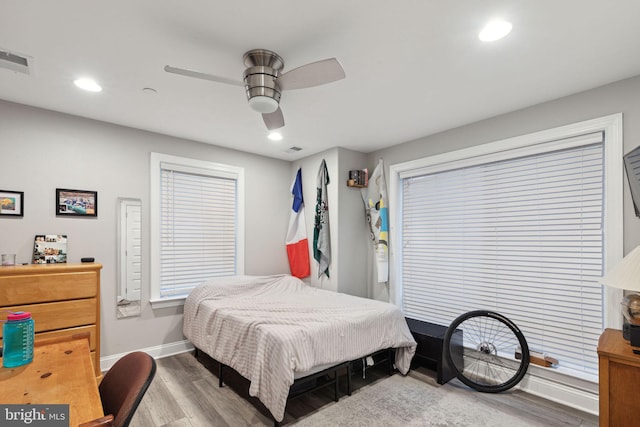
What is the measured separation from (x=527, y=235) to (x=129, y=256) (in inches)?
159

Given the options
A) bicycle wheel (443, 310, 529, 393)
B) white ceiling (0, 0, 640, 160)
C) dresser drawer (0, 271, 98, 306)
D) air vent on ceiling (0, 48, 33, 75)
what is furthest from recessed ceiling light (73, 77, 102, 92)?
bicycle wheel (443, 310, 529, 393)

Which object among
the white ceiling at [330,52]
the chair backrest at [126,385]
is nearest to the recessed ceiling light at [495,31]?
the white ceiling at [330,52]

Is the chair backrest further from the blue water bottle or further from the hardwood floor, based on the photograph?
the hardwood floor

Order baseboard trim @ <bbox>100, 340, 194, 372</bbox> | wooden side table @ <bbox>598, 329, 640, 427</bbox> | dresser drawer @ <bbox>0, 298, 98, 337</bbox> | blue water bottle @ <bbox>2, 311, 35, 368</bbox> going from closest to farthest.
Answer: blue water bottle @ <bbox>2, 311, 35, 368</bbox>
wooden side table @ <bbox>598, 329, 640, 427</bbox>
dresser drawer @ <bbox>0, 298, 98, 337</bbox>
baseboard trim @ <bbox>100, 340, 194, 372</bbox>

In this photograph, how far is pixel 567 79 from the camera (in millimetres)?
2350

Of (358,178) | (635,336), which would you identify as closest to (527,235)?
(635,336)

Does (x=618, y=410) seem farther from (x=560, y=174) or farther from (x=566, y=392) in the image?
(x=560, y=174)

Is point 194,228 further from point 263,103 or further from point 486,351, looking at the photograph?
point 486,351

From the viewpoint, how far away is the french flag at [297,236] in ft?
14.7

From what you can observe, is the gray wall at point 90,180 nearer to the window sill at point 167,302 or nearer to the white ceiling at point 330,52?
the window sill at point 167,302

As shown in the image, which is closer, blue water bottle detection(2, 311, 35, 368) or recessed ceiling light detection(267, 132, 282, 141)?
blue water bottle detection(2, 311, 35, 368)

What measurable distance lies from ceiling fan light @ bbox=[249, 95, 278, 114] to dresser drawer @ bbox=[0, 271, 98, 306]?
2.17 metres

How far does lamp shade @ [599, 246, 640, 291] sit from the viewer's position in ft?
5.89

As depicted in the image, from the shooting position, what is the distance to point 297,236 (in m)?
4.57
